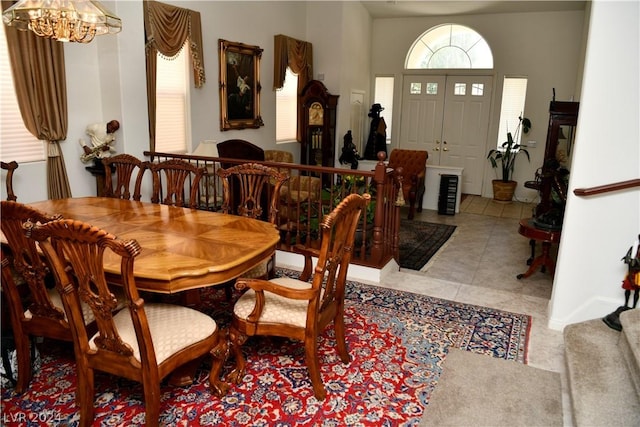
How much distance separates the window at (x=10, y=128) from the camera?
3793 mm

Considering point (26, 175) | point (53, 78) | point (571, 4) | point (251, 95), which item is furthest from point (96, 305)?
point (571, 4)

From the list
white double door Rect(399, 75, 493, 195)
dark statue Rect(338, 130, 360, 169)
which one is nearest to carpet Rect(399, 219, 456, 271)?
dark statue Rect(338, 130, 360, 169)

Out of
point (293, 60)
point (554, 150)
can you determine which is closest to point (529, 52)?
point (293, 60)

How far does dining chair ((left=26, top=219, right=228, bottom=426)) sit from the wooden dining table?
0.58 feet

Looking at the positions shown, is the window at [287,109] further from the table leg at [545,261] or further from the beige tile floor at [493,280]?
the table leg at [545,261]

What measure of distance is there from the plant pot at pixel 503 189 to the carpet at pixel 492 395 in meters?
6.00

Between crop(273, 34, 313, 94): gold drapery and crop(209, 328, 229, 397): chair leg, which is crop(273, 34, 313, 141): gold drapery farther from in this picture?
crop(209, 328, 229, 397): chair leg

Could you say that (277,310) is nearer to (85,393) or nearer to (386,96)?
(85,393)

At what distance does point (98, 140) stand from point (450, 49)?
6538 mm

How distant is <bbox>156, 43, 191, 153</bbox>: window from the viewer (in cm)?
535

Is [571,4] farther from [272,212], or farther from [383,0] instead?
[272,212]

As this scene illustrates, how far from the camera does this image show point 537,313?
345 centimetres

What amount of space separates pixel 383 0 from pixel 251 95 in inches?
114

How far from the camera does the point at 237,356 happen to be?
2414 mm
